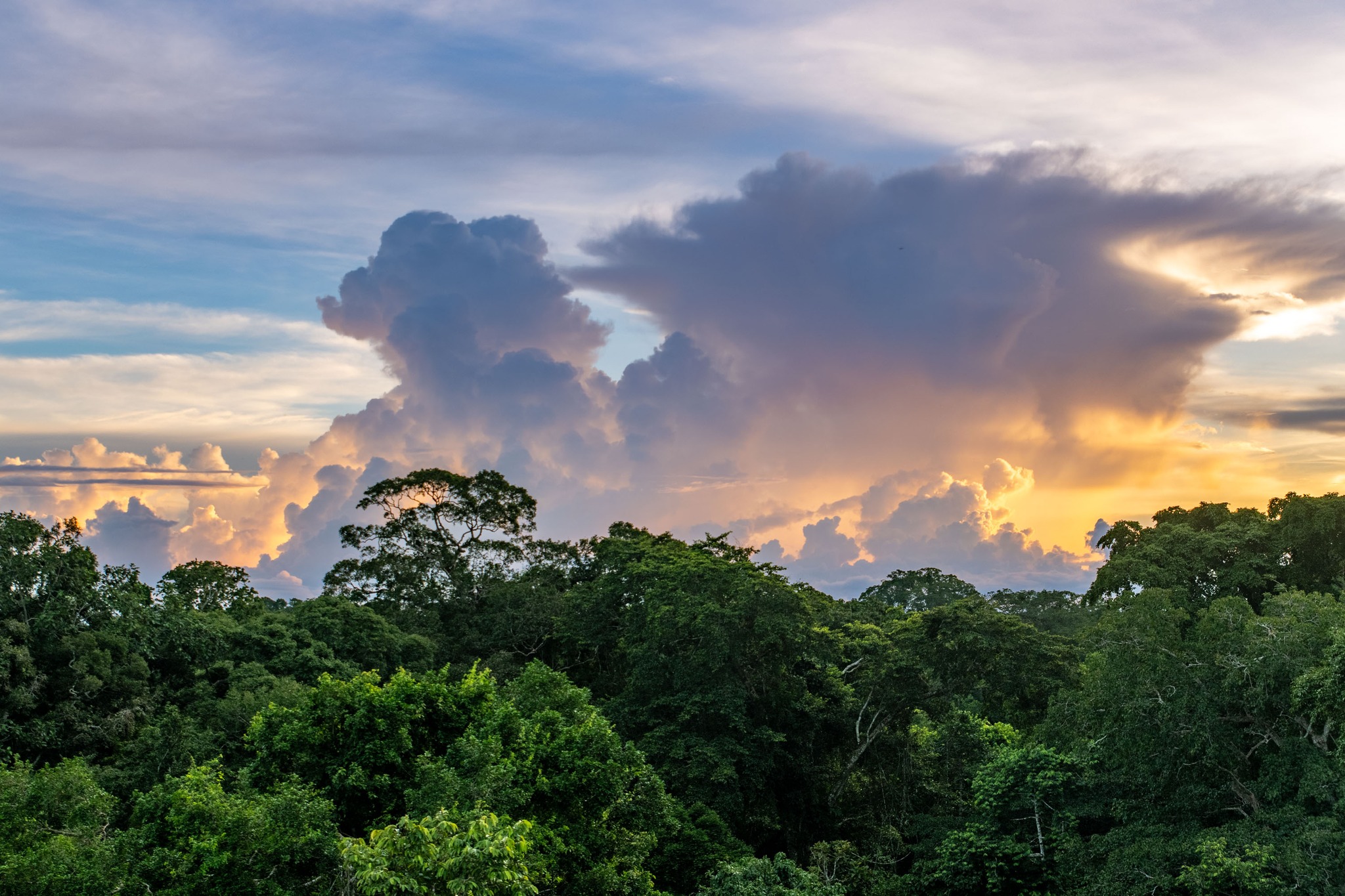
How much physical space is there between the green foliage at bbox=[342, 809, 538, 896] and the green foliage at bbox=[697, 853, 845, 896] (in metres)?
6.78

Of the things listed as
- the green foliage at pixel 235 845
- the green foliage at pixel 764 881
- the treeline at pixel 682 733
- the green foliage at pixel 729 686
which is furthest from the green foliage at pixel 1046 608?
the green foliage at pixel 235 845

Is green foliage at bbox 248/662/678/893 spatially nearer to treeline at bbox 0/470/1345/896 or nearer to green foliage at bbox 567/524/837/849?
treeline at bbox 0/470/1345/896

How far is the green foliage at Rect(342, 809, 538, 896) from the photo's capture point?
10.2 meters

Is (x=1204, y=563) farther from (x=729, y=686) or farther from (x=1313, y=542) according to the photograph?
(x=729, y=686)

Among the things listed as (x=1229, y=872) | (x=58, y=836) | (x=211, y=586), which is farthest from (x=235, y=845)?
(x=211, y=586)

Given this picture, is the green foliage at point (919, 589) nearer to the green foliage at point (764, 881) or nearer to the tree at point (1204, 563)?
the tree at point (1204, 563)

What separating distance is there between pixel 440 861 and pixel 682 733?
14.4 meters

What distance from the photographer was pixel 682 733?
80.3ft

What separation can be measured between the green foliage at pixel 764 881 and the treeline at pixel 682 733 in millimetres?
54

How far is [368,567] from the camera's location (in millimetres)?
38531

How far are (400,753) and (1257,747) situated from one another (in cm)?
1597

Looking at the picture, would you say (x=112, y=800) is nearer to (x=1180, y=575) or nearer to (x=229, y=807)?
(x=229, y=807)

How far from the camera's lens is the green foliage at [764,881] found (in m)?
16.8

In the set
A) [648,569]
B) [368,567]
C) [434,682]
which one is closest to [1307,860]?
[434,682]
